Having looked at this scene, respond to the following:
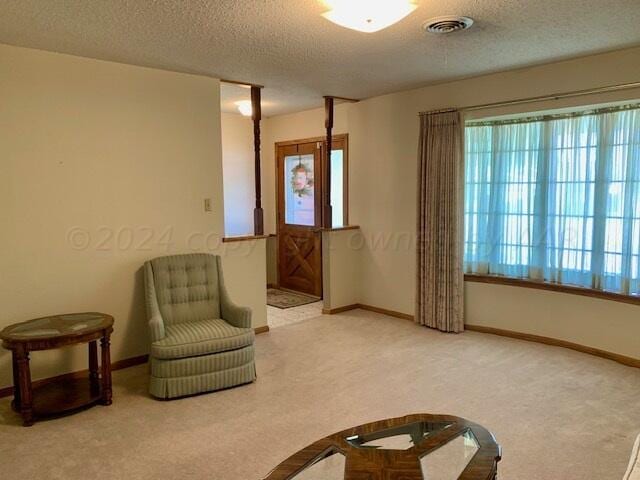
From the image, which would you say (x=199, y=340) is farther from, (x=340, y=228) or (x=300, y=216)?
(x=300, y=216)

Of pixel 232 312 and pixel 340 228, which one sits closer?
pixel 232 312

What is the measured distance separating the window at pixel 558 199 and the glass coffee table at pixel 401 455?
8.48 feet

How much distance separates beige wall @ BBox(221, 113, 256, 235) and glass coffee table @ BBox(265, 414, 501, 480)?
15.3 feet

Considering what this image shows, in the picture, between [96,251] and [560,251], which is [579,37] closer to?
[560,251]

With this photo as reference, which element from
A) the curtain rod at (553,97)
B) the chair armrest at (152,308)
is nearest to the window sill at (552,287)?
the curtain rod at (553,97)

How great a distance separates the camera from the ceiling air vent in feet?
9.36

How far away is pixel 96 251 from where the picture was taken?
12.3 ft

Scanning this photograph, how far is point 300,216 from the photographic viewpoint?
21.4 ft

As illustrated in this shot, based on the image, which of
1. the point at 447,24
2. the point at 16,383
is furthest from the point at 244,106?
the point at 16,383

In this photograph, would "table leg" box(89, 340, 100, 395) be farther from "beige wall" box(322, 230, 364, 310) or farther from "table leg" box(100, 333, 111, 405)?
"beige wall" box(322, 230, 364, 310)

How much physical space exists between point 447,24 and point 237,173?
4.08 metres

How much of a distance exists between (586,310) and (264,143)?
453cm

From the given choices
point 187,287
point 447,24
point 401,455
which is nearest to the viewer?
point 401,455

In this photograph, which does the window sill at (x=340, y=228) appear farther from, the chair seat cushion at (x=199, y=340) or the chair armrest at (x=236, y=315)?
the chair seat cushion at (x=199, y=340)
